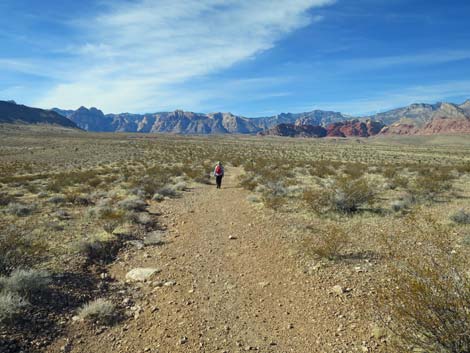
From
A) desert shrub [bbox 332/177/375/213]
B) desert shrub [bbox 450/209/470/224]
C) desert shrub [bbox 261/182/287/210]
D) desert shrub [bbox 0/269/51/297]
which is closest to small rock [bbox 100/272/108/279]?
desert shrub [bbox 0/269/51/297]

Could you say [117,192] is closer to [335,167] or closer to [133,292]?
[133,292]

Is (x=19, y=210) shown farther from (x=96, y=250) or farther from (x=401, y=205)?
(x=401, y=205)

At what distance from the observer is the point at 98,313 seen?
15.9ft

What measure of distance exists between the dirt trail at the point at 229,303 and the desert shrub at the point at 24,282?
4.74ft

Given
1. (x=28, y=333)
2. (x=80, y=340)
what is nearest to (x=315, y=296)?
(x=80, y=340)

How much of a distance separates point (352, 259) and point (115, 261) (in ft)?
19.1

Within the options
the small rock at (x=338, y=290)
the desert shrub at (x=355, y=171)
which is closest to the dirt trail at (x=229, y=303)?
the small rock at (x=338, y=290)

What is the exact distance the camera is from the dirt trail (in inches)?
171

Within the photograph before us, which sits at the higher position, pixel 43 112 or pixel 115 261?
pixel 43 112

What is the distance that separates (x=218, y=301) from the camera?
5426 mm

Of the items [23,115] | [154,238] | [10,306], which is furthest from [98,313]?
[23,115]

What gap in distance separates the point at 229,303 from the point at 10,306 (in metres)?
3.51

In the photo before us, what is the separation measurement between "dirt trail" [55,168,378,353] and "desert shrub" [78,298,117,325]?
0.24 meters

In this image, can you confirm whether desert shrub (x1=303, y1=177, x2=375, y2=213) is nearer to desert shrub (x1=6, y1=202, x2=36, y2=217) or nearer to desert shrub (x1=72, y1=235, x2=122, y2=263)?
desert shrub (x1=72, y1=235, x2=122, y2=263)
